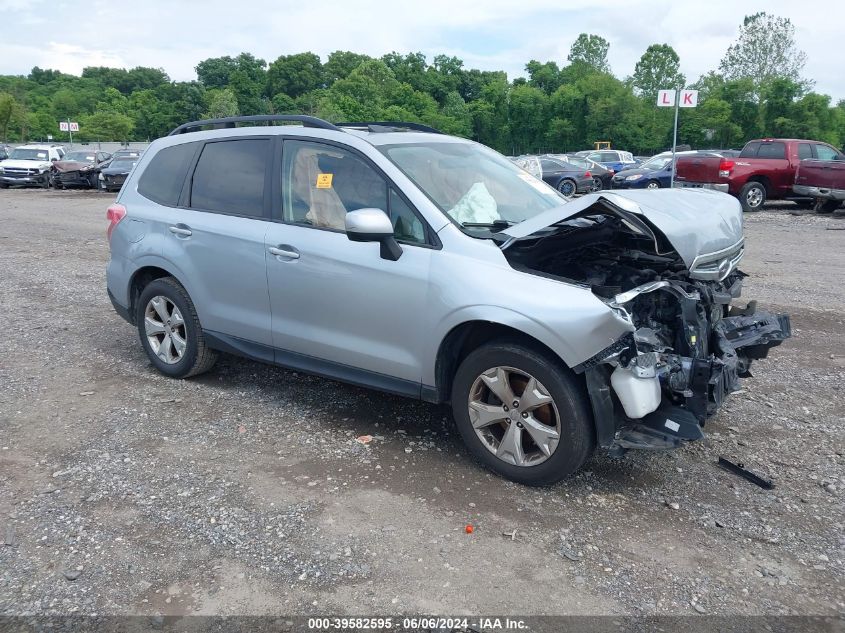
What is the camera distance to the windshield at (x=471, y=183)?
13.8 ft

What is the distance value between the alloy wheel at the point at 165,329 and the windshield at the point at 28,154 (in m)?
28.7

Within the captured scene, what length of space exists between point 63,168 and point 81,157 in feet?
5.17

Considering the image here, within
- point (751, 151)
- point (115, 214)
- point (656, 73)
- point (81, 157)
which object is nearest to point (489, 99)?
point (656, 73)

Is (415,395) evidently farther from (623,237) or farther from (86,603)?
(86,603)

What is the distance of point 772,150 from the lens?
17.8 m

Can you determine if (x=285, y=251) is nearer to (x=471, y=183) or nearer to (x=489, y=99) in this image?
(x=471, y=183)

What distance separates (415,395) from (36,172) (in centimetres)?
3000

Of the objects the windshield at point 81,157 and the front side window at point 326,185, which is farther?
the windshield at point 81,157

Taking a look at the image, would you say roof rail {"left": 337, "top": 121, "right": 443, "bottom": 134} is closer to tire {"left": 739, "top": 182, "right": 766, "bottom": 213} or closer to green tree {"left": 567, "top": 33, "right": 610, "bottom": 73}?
tire {"left": 739, "top": 182, "right": 766, "bottom": 213}

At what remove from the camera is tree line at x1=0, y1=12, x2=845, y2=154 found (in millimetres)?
57219

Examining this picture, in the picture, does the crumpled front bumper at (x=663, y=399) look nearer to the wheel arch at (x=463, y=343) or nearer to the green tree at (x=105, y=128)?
the wheel arch at (x=463, y=343)

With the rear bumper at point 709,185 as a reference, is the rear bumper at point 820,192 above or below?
below

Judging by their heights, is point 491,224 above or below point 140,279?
above

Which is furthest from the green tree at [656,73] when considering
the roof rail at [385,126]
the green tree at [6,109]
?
the roof rail at [385,126]
